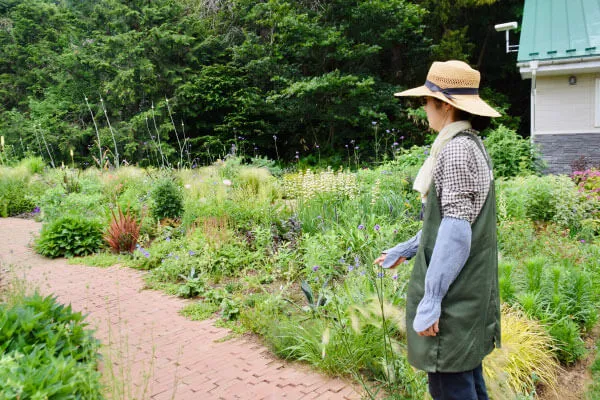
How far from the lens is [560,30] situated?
11.1 meters

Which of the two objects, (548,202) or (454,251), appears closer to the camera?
(454,251)

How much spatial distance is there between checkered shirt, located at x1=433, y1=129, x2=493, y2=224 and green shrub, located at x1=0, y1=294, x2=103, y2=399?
1716 mm

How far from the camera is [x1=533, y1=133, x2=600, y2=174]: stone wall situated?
10367mm

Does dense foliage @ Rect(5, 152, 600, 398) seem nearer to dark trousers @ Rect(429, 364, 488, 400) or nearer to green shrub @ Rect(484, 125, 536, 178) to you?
green shrub @ Rect(484, 125, 536, 178)

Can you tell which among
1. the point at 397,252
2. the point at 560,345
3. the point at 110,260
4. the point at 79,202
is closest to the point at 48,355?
the point at 397,252

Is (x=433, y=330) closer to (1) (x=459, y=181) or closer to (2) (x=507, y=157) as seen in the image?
(1) (x=459, y=181)

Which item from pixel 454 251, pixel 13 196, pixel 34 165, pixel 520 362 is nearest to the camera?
pixel 454 251

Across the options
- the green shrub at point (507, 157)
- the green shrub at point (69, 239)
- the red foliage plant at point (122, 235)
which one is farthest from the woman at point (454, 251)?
the green shrub at point (507, 157)

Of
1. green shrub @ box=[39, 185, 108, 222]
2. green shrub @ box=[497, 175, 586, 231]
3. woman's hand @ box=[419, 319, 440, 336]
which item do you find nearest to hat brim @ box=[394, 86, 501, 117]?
woman's hand @ box=[419, 319, 440, 336]

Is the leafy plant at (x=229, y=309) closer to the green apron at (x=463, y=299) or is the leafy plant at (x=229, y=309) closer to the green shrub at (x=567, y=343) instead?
the green shrub at (x=567, y=343)

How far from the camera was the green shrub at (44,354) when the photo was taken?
88.4 inches

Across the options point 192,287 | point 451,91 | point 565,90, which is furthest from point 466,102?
point 565,90

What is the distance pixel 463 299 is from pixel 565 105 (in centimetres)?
1061

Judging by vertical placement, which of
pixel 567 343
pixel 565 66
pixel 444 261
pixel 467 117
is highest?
pixel 467 117
